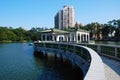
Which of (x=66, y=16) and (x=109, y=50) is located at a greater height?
(x=66, y=16)

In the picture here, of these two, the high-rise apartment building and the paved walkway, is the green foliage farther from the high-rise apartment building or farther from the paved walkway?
the paved walkway

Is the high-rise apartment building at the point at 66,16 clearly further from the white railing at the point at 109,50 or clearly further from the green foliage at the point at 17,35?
the white railing at the point at 109,50

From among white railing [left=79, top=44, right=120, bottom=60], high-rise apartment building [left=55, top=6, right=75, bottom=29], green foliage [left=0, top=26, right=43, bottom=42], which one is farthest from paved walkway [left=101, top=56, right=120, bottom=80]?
high-rise apartment building [left=55, top=6, right=75, bottom=29]

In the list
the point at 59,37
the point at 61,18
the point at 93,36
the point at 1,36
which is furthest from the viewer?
the point at 61,18

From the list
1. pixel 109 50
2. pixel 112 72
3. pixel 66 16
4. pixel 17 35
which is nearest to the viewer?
pixel 112 72

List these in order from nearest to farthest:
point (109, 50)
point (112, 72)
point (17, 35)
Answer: point (112, 72) → point (109, 50) → point (17, 35)

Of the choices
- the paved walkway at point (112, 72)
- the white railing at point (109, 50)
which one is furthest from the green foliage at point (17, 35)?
the paved walkway at point (112, 72)

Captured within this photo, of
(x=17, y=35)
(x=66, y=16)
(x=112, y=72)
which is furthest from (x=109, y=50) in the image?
(x=17, y=35)

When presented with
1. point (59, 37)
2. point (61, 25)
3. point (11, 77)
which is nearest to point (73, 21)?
point (61, 25)

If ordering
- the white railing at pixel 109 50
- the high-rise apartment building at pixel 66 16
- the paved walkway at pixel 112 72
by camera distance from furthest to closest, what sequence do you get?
the high-rise apartment building at pixel 66 16, the white railing at pixel 109 50, the paved walkway at pixel 112 72

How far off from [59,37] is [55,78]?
32.1 metres

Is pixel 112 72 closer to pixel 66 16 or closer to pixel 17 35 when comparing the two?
pixel 66 16

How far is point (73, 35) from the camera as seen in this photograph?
43.7 metres

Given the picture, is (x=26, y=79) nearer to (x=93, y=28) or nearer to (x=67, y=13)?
(x=93, y=28)
